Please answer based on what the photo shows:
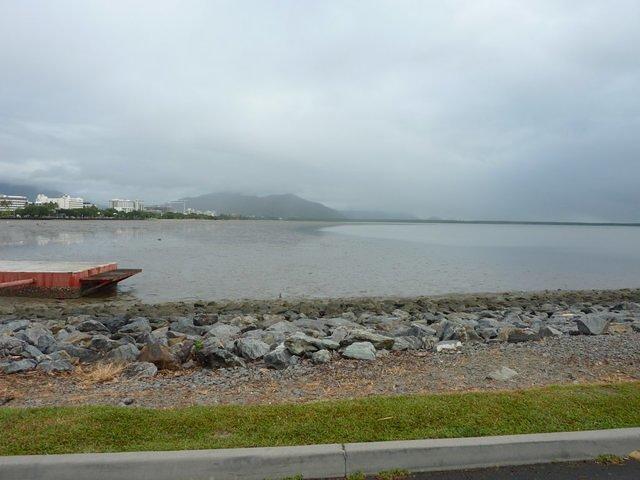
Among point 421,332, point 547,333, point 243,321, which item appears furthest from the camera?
point 243,321

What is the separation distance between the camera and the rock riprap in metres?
7.65

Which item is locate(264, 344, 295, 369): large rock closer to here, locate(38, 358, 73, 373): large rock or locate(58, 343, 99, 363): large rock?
locate(38, 358, 73, 373): large rock

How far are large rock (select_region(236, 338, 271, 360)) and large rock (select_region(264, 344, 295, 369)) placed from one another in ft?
1.06

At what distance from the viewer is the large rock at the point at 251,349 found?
26.0ft

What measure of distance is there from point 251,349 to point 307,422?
362 cm

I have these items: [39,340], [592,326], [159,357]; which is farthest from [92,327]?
[592,326]

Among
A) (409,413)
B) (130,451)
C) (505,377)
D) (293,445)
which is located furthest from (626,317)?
(130,451)

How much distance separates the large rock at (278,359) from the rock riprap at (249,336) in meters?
0.02

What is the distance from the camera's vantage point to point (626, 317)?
51.0 ft

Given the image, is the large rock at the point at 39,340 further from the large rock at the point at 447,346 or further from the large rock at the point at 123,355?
the large rock at the point at 447,346

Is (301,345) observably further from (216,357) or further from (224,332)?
(224,332)

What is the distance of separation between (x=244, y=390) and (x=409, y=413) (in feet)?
7.55

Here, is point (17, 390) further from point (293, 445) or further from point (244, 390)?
point (293, 445)

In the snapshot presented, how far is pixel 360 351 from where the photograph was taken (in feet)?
25.4
